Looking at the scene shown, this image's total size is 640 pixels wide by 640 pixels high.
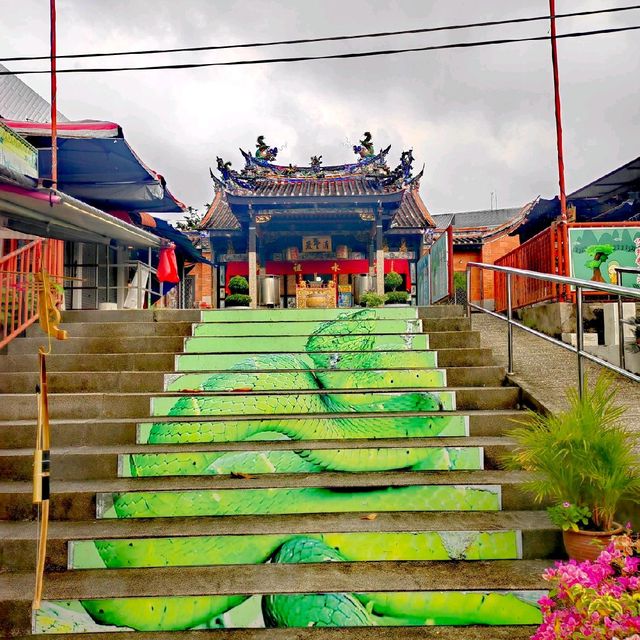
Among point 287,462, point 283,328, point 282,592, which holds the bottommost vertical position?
point 282,592

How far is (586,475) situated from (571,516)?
0.72ft

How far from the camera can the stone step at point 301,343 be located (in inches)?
185

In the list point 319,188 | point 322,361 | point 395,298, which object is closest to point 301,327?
point 322,361

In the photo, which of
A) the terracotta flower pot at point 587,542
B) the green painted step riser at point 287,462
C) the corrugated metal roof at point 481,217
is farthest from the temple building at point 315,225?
the corrugated metal roof at point 481,217

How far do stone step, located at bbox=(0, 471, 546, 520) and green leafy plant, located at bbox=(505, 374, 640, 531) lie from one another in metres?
0.45

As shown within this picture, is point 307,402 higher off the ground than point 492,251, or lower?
lower

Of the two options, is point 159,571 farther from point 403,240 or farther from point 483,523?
point 403,240

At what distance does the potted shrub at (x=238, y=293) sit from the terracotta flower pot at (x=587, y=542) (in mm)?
9604

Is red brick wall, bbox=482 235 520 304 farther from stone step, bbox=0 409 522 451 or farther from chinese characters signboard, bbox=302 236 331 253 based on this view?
stone step, bbox=0 409 522 451

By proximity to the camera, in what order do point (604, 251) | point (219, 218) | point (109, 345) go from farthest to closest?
1. point (219, 218)
2. point (604, 251)
3. point (109, 345)

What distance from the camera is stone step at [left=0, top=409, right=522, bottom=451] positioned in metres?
3.54

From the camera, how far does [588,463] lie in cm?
245

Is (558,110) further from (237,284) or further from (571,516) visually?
(237,284)

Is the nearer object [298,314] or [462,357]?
[462,357]
